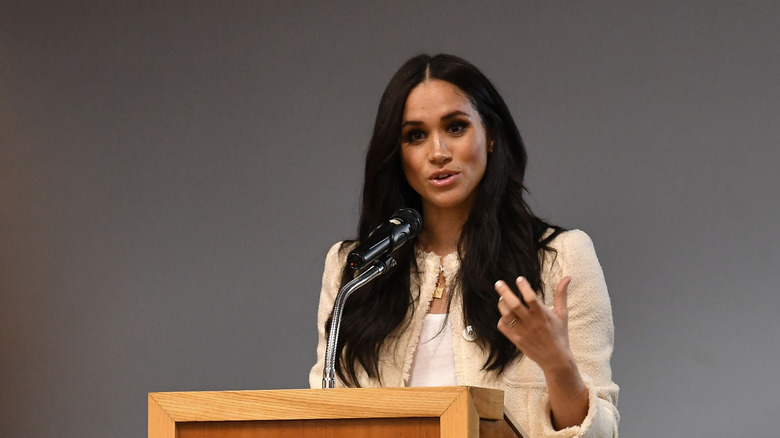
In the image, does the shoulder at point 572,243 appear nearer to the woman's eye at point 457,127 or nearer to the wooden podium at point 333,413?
the woman's eye at point 457,127

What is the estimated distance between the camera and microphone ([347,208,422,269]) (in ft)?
6.00

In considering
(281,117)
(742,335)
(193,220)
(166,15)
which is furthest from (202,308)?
(742,335)

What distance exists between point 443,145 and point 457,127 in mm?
66

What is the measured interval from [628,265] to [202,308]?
56.9 inches

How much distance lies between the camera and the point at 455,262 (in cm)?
240

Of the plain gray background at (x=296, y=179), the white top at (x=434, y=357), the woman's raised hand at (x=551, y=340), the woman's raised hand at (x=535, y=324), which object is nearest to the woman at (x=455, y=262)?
the white top at (x=434, y=357)

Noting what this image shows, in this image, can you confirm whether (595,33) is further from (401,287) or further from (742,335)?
(401,287)

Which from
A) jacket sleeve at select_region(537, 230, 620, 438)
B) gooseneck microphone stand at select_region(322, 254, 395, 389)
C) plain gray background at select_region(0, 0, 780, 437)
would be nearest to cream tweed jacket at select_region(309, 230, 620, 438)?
jacket sleeve at select_region(537, 230, 620, 438)

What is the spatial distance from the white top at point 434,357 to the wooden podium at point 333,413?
0.69m

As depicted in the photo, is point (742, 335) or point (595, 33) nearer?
A: point (742, 335)

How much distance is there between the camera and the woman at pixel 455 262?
87.7 inches

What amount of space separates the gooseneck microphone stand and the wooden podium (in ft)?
0.78

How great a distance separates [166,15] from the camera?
385cm

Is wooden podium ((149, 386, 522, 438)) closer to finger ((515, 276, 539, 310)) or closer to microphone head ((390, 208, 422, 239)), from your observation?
finger ((515, 276, 539, 310))
